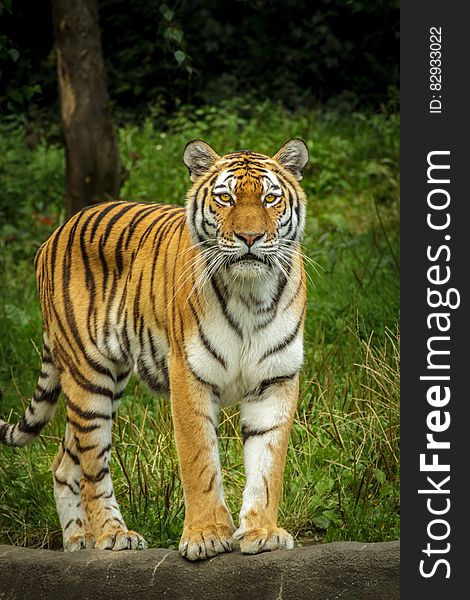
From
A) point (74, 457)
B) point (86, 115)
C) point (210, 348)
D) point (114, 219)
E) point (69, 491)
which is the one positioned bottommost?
point (69, 491)

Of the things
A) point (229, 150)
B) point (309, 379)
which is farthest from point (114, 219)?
point (229, 150)

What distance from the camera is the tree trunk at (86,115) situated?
323 inches

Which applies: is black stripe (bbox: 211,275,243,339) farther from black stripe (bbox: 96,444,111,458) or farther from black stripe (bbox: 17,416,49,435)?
black stripe (bbox: 17,416,49,435)

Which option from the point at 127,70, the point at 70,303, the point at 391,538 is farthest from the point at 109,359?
the point at 127,70

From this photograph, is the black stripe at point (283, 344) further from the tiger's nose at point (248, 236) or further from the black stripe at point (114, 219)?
the black stripe at point (114, 219)

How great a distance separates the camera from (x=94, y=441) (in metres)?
4.62

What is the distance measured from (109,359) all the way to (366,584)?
4.85ft

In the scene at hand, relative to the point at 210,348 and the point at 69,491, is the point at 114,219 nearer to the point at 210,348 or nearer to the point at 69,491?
the point at 210,348

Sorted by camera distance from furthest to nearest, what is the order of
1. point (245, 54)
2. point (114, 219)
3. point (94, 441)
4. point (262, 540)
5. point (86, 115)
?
point (245, 54), point (86, 115), point (114, 219), point (94, 441), point (262, 540)

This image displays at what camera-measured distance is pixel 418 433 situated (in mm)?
3939

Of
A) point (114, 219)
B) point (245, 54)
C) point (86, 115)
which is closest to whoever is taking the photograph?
point (114, 219)

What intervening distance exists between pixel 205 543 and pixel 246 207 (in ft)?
3.90

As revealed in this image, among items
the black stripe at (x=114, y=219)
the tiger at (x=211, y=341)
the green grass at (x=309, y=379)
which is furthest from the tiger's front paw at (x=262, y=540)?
the black stripe at (x=114, y=219)

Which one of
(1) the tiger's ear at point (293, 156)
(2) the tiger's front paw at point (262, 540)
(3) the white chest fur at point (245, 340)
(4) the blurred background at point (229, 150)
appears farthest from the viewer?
(4) the blurred background at point (229, 150)
